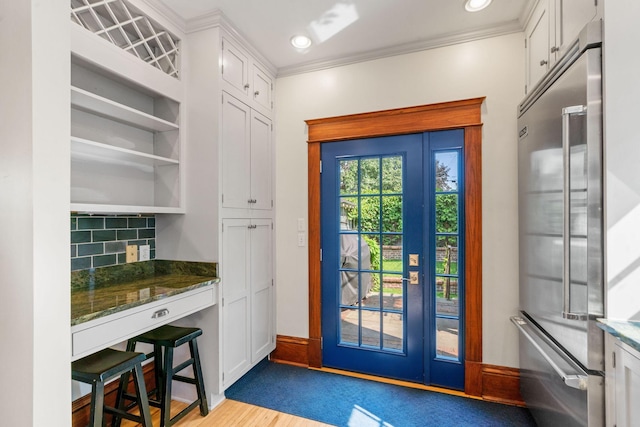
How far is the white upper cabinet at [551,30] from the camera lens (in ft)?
4.71

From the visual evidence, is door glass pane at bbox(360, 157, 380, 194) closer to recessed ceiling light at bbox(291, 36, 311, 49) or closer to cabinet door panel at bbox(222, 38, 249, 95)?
recessed ceiling light at bbox(291, 36, 311, 49)

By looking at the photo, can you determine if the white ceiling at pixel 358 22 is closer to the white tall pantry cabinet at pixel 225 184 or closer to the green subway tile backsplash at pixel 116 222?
the white tall pantry cabinet at pixel 225 184

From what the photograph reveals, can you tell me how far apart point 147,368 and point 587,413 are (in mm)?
2686

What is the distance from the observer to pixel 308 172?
2.86m

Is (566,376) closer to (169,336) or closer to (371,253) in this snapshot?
(371,253)

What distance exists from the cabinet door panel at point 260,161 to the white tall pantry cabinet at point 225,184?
0.6 inches

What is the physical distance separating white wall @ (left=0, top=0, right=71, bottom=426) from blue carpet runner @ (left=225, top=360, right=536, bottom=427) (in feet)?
4.55

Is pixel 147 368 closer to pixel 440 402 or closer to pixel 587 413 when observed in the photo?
pixel 440 402

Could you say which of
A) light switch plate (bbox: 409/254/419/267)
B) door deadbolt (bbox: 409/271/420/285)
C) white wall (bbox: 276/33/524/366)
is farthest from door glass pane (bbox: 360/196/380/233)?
white wall (bbox: 276/33/524/366)

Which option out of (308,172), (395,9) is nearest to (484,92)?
(395,9)

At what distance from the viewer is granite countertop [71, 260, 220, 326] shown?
1543 millimetres

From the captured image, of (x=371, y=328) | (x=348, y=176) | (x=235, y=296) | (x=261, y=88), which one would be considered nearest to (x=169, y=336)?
(x=235, y=296)

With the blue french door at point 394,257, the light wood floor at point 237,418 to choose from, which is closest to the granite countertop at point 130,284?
the light wood floor at point 237,418

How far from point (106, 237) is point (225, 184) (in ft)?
2.83
